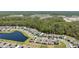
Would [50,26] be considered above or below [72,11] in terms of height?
below
